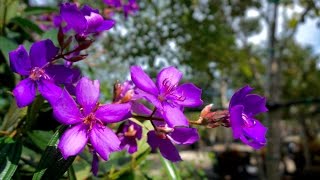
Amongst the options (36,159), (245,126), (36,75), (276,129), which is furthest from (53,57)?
(276,129)

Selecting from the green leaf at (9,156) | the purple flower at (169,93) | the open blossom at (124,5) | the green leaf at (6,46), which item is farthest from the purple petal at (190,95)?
the open blossom at (124,5)

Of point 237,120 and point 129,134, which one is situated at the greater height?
point 237,120

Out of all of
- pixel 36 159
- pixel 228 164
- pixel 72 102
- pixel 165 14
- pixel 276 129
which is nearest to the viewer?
pixel 72 102

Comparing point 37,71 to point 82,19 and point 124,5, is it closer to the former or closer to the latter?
point 82,19

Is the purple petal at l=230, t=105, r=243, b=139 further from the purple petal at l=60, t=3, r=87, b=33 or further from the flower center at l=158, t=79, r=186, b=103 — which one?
the purple petal at l=60, t=3, r=87, b=33

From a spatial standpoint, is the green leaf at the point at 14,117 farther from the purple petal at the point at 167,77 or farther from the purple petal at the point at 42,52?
the purple petal at the point at 167,77

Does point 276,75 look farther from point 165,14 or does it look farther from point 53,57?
point 53,57

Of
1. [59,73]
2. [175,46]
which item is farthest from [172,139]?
[175,46]
